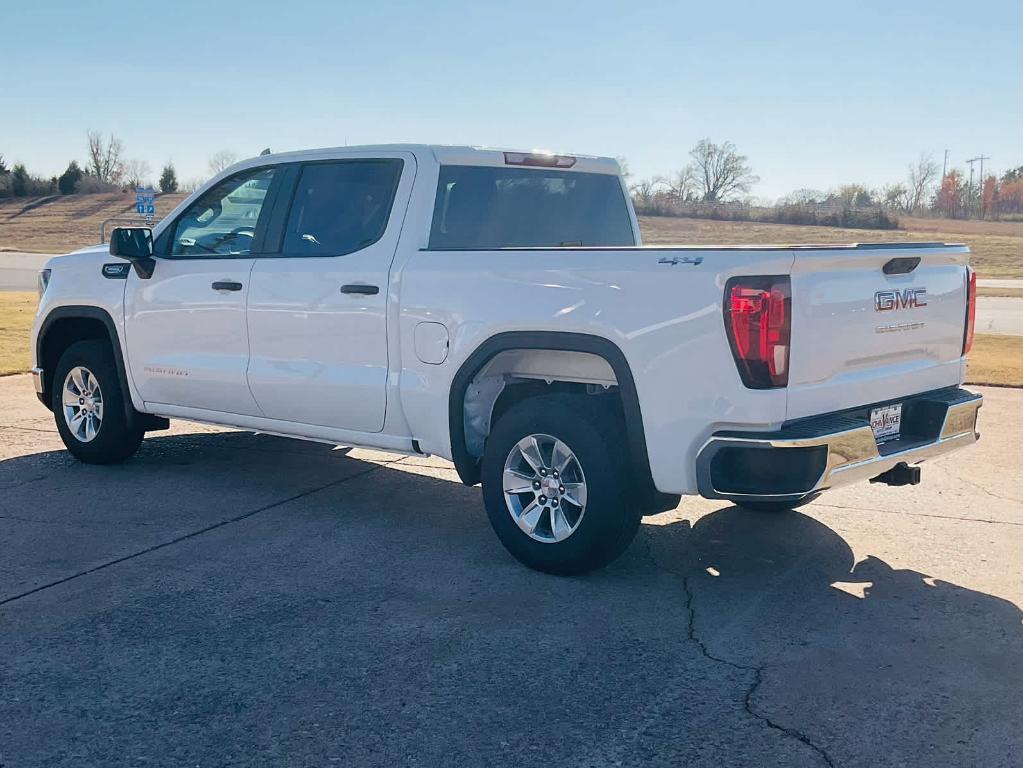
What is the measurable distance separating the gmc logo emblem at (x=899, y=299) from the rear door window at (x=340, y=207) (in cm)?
254

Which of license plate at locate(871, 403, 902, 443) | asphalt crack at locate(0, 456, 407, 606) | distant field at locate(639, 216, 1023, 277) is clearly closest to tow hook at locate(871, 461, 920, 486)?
license plate at locate(871, 403, 902, 443)

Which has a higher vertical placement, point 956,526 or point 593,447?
point 593,447

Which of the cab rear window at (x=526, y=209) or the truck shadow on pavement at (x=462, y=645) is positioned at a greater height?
the cab rear window at (x=526, y=209)

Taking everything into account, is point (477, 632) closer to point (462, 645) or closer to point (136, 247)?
point (462, 645)

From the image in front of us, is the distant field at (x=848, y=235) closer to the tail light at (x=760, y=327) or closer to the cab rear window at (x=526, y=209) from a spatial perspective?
the cab rear window at (x=526, y=209)

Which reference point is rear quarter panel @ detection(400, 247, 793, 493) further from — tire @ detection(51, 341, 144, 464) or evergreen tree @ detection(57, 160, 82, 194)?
evergreen tree @ detection(57, 160, 82, 194)

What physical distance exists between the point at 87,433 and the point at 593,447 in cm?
406

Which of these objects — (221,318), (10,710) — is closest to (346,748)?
(10,710)

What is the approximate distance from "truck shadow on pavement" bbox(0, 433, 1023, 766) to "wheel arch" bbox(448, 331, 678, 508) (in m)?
0.44

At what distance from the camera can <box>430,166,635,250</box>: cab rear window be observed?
19.7 ft

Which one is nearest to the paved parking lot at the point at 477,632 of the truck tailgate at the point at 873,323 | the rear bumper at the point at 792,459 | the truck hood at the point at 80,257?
the rear bumper at the point at 792,459

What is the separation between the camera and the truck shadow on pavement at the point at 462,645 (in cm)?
352

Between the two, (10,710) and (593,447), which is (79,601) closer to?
(10,710)

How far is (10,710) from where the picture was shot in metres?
3.70
